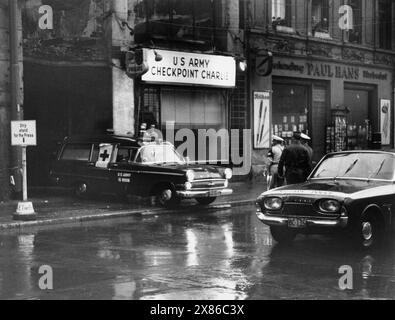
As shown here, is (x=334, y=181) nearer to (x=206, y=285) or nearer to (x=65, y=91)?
(x=206, y=285)

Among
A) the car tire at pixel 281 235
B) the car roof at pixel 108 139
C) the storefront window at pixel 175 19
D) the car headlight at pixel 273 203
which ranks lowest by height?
the car tire at pixel 281 235

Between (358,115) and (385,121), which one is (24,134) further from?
(385,121)

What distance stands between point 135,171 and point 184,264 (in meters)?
7.48

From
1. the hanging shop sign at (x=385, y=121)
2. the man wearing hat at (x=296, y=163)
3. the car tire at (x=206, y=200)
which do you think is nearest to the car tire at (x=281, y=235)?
the man wearing hat at (x=296, y=163)

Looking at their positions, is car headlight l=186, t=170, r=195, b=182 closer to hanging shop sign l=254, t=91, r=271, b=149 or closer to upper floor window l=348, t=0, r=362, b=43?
hanging shop sign l=254, t=91, r=271, b=149

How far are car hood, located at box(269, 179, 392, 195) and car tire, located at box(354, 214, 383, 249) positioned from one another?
0.47 m

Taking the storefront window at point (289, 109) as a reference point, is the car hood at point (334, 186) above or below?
below

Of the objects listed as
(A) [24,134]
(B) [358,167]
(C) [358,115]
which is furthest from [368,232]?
(C) [358,115]

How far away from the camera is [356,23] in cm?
2856

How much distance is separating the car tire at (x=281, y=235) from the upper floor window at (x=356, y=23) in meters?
19.5

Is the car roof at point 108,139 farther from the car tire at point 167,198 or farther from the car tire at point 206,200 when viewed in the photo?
the car tire at point 206,200

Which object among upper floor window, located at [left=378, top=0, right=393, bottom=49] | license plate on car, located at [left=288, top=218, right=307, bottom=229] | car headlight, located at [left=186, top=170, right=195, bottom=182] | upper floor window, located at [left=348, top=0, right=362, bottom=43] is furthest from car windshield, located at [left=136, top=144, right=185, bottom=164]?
upper floor window, located at [left=378, top=0, right=393, bottom=49]

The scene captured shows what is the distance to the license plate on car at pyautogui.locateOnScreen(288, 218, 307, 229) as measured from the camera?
31.3ft

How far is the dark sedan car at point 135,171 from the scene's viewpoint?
50.8 ft
